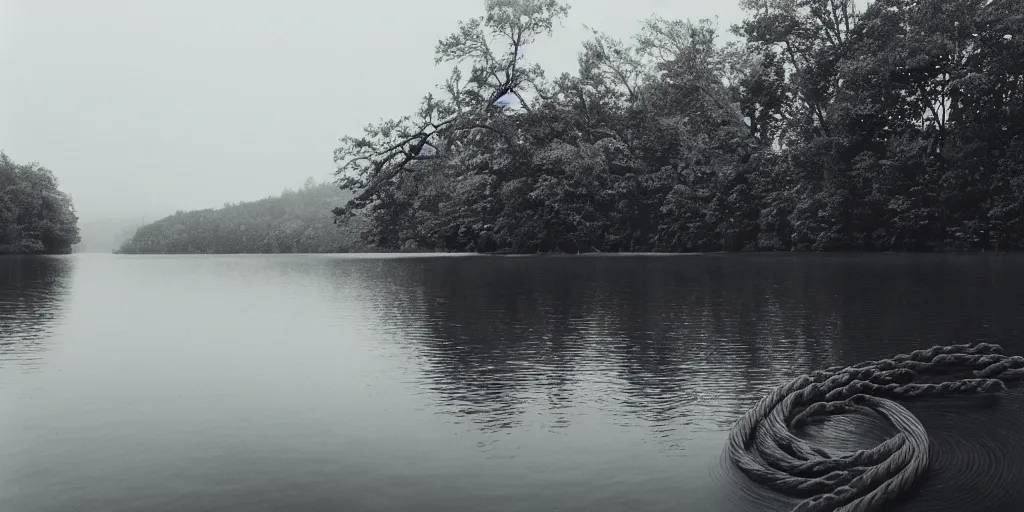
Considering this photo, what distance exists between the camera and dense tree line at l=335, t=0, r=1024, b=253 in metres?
34.5

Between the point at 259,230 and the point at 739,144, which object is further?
the point at 259,230

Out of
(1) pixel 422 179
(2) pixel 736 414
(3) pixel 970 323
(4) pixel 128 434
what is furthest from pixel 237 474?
(1) pixel 422 179

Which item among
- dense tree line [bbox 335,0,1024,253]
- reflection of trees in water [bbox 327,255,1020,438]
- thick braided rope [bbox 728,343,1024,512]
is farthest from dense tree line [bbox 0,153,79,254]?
thick braided rope [bbox 728,343,1024,512]

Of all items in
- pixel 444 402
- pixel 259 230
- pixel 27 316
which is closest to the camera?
pixel 444 402

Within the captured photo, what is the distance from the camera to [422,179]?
41.2m

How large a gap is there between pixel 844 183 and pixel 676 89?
11.0 meters

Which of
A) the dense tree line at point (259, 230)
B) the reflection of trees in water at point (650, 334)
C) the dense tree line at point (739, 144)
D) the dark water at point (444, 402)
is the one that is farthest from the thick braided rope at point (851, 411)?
the dense tree line at point (259, 230)

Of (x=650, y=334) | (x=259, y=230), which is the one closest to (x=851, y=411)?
(x=650, y=334)

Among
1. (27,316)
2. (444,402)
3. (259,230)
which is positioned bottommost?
(444,402)

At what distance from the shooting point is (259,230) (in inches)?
2990

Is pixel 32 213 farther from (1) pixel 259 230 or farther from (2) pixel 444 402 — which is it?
(2) pixel 444 402

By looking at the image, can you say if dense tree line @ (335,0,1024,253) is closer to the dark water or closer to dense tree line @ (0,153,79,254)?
the dark water

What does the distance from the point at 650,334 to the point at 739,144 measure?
35131 millimetres

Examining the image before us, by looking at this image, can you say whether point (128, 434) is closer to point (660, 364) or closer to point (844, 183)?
point (660, 364)
